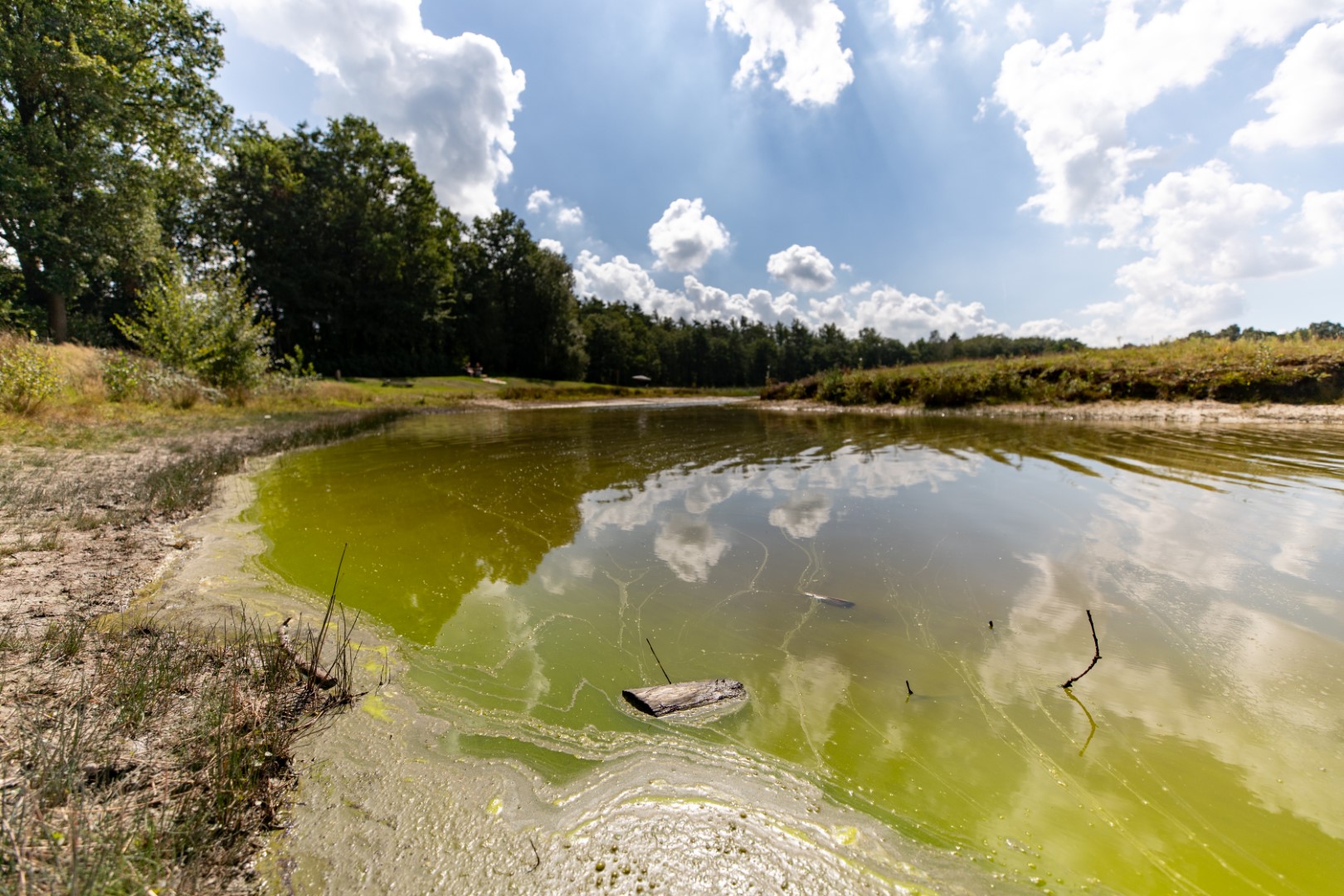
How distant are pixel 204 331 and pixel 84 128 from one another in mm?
13048

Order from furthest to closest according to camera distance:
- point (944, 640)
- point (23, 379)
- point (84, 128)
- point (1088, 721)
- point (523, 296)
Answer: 1. point (523, 296)
2. point (84, 128)
3. point (23, 379)
4. point (944, 640)
5. point (1088, 721)

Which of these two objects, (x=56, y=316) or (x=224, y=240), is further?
(x=224, y=240)

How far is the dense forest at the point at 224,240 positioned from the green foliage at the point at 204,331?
7 centimetres

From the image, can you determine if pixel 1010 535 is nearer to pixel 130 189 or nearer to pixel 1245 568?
pixel 1245 568

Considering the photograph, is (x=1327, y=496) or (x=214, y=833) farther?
(x=1327, y=496)

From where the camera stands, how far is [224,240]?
43938 mm

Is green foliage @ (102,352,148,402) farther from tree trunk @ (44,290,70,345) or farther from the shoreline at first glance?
the shoreline

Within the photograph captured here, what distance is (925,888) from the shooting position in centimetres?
204

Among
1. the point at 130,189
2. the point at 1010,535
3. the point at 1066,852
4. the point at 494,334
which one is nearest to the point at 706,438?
the point at 1010,535

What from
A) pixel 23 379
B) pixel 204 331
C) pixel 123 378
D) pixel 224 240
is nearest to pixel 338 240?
pixel 224 240

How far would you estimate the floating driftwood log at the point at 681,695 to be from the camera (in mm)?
3117

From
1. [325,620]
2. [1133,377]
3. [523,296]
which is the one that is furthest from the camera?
[523,296]

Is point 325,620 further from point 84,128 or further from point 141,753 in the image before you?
point 84,128

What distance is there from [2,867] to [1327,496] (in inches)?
450
